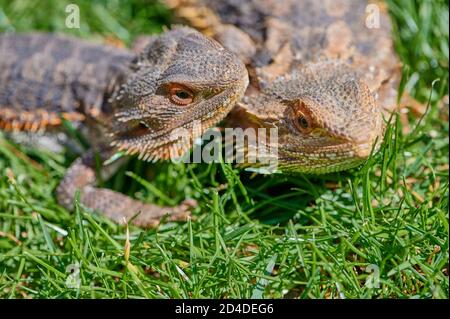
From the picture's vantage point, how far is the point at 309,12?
494 cm

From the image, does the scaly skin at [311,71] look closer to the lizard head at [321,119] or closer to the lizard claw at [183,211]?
the lizard head at [321,119]

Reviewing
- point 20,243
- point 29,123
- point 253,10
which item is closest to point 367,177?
point 253,10

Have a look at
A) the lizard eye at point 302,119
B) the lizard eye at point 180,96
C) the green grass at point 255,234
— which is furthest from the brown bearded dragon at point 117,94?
the lizard eye at point 302,119

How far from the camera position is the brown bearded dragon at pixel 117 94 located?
399 cm

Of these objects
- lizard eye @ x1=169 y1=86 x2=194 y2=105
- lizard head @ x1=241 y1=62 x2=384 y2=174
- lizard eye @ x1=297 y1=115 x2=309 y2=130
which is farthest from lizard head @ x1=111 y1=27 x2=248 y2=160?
lizard eye @ x1=297 y1=115 x2=309 y2=130

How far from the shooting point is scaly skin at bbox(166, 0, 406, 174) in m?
3.74

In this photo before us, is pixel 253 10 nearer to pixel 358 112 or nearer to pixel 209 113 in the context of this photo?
pixel 209 113

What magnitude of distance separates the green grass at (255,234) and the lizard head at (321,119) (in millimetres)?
190

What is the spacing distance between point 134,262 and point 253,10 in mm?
2242

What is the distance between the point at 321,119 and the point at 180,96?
2.90ft

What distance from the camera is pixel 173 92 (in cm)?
405

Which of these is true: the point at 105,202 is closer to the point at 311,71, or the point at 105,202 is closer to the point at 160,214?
the point at 160,214

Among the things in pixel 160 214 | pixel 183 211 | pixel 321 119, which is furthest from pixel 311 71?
pixel 160 214
